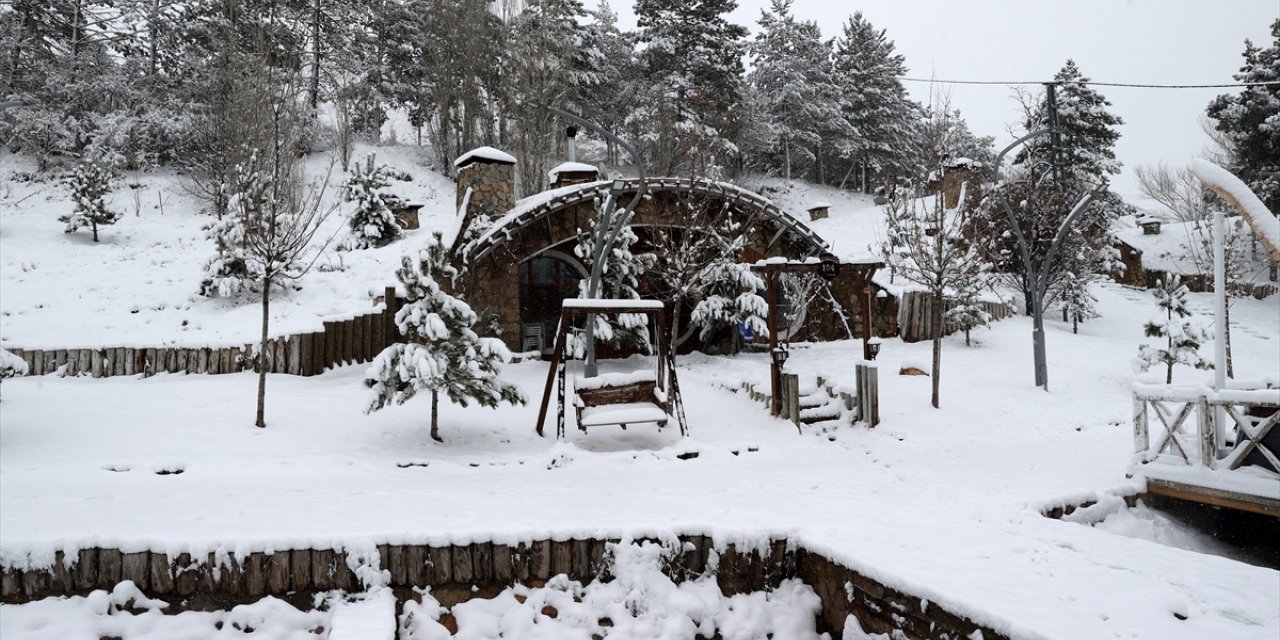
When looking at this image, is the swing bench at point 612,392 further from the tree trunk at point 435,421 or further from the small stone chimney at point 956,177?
the small stone chimney at point 956,177

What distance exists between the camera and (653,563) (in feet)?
16.6

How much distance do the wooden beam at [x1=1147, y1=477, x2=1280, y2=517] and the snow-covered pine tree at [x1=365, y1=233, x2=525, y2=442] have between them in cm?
677

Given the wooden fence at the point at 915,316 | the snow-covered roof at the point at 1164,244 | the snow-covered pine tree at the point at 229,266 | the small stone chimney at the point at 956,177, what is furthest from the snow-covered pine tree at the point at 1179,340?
the snow-covered pine tree at the point at 229,266

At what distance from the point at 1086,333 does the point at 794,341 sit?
1009 cm

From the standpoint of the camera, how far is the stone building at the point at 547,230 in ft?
46.7

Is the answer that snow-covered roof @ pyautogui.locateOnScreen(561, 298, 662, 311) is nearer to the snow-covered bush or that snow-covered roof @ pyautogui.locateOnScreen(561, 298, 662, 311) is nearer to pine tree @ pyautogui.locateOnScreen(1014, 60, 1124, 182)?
the snow-covered bush

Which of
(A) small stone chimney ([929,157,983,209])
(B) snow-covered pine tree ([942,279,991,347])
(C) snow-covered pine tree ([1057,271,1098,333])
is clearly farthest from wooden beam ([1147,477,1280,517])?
(A) small stone chimney ([929,157,983,209])

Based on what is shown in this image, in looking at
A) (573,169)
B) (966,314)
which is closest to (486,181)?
(573,169)

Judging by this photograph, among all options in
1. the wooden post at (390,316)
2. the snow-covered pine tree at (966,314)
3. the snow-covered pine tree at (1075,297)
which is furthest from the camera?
the snow-covered pine tree at (1075,297)

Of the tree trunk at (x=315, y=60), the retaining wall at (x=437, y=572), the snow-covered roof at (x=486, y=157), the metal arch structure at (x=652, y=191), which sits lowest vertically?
the retaining wall at (x=437, y=572)

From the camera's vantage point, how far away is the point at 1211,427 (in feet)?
20.8

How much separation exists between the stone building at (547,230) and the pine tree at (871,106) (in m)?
25.0

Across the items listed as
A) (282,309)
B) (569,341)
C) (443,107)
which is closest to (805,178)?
(443,107)

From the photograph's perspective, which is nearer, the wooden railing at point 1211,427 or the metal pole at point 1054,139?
the wooden railing at point 1211,427
